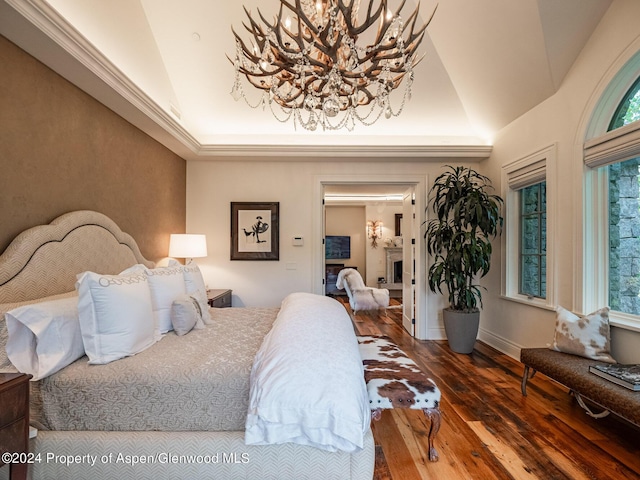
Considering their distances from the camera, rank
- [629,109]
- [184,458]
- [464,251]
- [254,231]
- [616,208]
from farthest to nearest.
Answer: [254,231], [464,251], [616,208], [629,109], [184,458]

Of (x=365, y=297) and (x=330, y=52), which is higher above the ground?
(x=330, y=52)

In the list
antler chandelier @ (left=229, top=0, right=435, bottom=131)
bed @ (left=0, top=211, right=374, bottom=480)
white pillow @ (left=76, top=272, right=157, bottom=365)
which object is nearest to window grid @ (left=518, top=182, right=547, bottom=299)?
antler chandelier @ (left=229, top=0, right=435, bottom=131)

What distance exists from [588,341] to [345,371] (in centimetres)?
202

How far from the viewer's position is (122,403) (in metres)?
1.53

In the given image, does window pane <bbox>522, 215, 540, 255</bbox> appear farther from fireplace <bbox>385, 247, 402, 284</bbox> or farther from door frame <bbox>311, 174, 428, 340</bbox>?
fireplace <bbox>385, 247, 402, 284</bbox>

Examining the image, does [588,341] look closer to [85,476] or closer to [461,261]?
[461,261]

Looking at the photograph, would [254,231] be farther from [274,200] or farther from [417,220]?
[417,220]

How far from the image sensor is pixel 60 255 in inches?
83.3

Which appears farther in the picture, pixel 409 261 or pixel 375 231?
pixel 375 231

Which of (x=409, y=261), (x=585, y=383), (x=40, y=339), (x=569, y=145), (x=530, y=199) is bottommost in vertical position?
(x=585, y=383)

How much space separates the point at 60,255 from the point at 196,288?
91 centimetres

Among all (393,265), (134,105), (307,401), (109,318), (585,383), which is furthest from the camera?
(393,265)

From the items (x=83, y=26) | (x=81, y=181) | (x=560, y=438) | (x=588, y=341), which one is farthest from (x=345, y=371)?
(x=83, y=26)

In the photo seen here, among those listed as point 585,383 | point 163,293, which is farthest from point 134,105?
point 585,383
